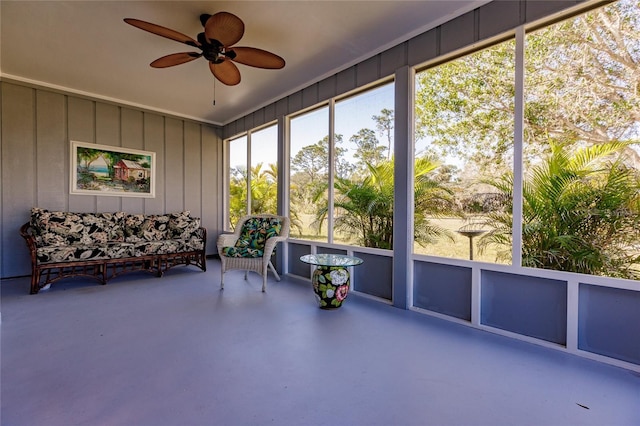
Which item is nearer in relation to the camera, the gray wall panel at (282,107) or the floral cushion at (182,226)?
the gray wall panel at (282,107)

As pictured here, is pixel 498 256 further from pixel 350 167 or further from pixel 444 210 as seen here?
pixel 350 167

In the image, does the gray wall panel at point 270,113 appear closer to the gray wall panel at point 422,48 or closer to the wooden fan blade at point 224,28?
the wooden fan blade at point 224,28

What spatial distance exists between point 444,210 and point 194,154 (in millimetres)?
4615

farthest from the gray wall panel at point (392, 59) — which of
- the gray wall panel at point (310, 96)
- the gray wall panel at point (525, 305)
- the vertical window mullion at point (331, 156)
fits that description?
the gray wall panel at point (525, 305)

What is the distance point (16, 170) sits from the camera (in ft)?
12.9

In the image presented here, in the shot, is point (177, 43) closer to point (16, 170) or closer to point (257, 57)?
point (257, 57)

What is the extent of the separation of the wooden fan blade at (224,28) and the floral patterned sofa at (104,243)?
2.99 meters

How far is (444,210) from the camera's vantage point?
2.73 m

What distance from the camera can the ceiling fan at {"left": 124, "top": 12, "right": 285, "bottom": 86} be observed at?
2.16 metres

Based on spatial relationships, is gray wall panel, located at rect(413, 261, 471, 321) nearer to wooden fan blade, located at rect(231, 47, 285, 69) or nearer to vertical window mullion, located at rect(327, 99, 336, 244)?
vertical window mullion, located at rect(327, 99, 336, 244)

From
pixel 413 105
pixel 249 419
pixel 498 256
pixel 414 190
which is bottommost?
pixel 249 419

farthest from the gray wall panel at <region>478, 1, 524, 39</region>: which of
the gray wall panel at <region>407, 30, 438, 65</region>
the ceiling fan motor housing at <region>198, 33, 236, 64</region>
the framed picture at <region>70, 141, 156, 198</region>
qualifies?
the framed picture at <region>70, 141, 156, 198</region>

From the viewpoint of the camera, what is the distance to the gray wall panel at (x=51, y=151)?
13.4 ft

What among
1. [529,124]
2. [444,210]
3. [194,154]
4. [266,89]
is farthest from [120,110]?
[529,124]
